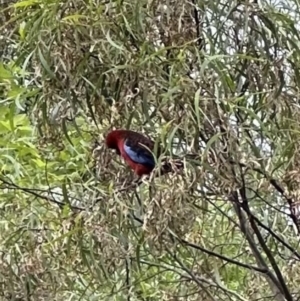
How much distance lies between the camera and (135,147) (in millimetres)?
1472

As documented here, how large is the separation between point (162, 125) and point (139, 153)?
10 cm

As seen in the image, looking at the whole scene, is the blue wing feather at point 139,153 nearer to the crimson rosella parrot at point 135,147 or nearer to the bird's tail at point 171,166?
the crimson rosella parrot at point 135,147

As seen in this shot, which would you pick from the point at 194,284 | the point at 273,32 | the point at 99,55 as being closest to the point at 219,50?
the point at 273,32

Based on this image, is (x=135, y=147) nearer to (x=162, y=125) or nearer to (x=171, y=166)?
(x=162, y=125)

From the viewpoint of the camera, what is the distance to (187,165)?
1208 millimetres

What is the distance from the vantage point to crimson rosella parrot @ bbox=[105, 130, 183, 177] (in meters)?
1.44

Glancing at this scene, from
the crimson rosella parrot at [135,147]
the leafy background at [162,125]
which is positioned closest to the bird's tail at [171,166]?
the leafy background at [162,125]

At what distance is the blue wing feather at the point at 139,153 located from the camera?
144 centimetres

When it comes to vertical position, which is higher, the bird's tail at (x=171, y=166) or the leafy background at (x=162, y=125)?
the leafy background at (x=162, y=125)

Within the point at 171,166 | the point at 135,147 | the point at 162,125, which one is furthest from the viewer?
the point at 135,147

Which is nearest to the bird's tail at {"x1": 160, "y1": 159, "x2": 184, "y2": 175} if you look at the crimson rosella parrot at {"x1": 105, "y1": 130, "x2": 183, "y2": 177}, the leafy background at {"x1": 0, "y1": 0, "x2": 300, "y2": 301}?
the leafy background at {"x1": 0, "y1": 0, "x2": 300, "y2": 301}

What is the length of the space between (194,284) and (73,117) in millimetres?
515

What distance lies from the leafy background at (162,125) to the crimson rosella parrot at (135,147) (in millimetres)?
22

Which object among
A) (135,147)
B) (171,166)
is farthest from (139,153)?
(171,166)
